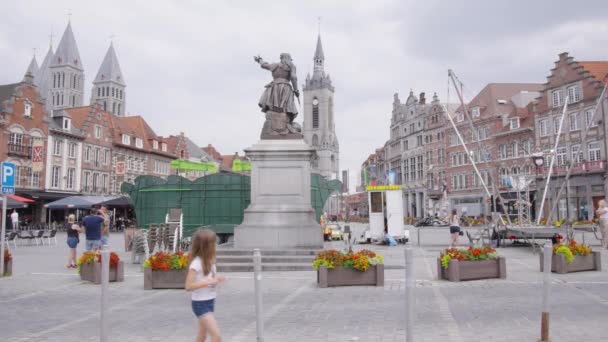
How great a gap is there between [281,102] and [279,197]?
9.84ft

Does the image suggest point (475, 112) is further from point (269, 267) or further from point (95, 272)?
point (95, 272)

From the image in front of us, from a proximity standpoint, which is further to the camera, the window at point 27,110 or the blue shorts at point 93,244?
the window at point 27,110

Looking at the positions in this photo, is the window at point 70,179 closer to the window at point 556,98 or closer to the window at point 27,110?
the window at point 27,110

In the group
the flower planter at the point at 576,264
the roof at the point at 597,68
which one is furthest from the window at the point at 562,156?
the flower planter at the point at 576,264

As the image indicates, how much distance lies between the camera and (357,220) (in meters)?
83.3

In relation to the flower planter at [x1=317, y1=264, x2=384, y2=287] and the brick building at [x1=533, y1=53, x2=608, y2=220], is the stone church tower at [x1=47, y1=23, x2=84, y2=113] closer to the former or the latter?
the brick building at [x1=533, y1=53, x2=608, y2=220]

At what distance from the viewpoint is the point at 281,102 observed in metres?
16.1

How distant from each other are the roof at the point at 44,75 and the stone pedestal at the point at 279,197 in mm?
113256

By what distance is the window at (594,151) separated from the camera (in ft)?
149

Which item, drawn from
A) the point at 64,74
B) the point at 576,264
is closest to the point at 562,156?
the point at 576,264

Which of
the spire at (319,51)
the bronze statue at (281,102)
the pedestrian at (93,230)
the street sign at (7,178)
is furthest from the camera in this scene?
the spire at (319,51)

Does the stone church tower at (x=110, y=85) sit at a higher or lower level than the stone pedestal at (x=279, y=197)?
higher

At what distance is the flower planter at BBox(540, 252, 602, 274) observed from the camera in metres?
12.8

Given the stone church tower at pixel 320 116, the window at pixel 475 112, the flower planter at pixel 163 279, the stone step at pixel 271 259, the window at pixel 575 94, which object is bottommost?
the flower planter at pixel 163 279
